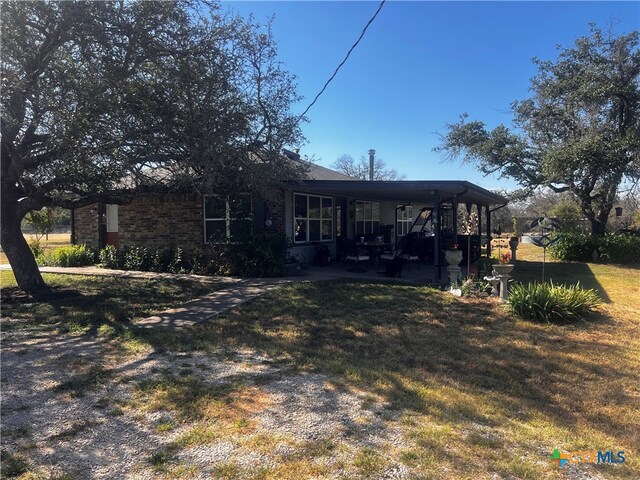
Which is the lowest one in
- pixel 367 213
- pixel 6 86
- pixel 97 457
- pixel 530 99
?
pixel 97 457

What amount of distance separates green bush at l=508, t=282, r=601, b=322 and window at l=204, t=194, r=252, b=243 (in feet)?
22.6

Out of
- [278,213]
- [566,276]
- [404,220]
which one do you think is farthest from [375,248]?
[404,220]

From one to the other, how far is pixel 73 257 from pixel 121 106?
909 cm

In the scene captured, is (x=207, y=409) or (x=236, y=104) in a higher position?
(x=236, y=104)

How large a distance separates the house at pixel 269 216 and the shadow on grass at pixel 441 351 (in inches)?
126

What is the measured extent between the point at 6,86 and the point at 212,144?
308 cm

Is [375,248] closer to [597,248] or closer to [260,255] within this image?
[260,255]

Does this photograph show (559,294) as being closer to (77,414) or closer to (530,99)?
(77,414)

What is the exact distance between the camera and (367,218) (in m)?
18.2

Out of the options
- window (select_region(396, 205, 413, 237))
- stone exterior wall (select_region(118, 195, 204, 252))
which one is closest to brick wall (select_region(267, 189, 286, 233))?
stone exterior wall (select_region(118, 195, 204, 252))

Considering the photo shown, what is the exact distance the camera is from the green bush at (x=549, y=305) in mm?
6988

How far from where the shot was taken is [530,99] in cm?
1891

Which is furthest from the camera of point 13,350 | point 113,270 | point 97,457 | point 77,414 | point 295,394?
point 113,270

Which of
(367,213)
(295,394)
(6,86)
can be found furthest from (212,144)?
(367,213)
